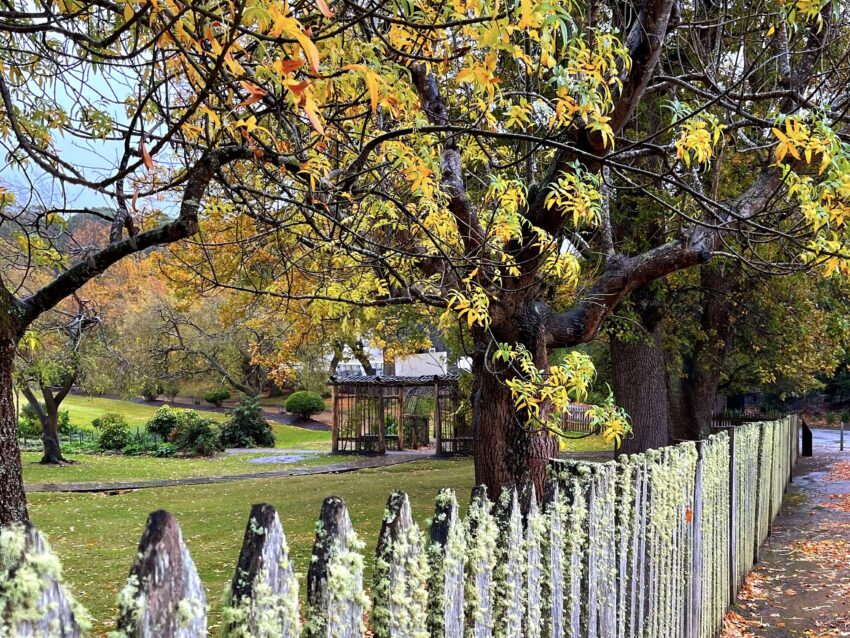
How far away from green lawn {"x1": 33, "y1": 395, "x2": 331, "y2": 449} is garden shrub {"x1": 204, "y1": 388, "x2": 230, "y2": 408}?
1.09 meters

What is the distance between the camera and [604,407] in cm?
516

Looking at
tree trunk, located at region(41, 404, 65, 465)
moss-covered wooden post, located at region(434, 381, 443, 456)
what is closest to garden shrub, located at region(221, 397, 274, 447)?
tree trunk, located at region(41, 404, 65, 465)

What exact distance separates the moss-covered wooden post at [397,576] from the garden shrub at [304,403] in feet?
117

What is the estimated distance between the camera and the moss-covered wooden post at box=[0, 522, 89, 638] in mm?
938

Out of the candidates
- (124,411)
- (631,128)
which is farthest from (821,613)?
(124,411)

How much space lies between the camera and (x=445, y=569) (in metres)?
1.79

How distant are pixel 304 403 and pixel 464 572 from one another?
116 feet

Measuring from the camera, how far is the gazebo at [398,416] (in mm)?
21422

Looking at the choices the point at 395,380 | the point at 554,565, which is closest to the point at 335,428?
the point at 395,380

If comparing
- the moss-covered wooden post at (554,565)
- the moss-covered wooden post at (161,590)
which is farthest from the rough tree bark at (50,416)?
the moss-covered wooden post at (161,590)

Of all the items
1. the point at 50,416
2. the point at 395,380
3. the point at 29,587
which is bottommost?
the point at 50,416

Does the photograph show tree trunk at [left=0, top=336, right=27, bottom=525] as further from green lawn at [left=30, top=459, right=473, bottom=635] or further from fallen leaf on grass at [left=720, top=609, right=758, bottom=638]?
fallen leaf on grass at [left=720, top=609, right=758, bottom=638]

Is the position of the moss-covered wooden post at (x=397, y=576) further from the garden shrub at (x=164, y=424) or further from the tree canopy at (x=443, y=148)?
the garden shrub at (x=164, y=424)

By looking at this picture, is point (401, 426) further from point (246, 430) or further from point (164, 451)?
point (164, 451)
